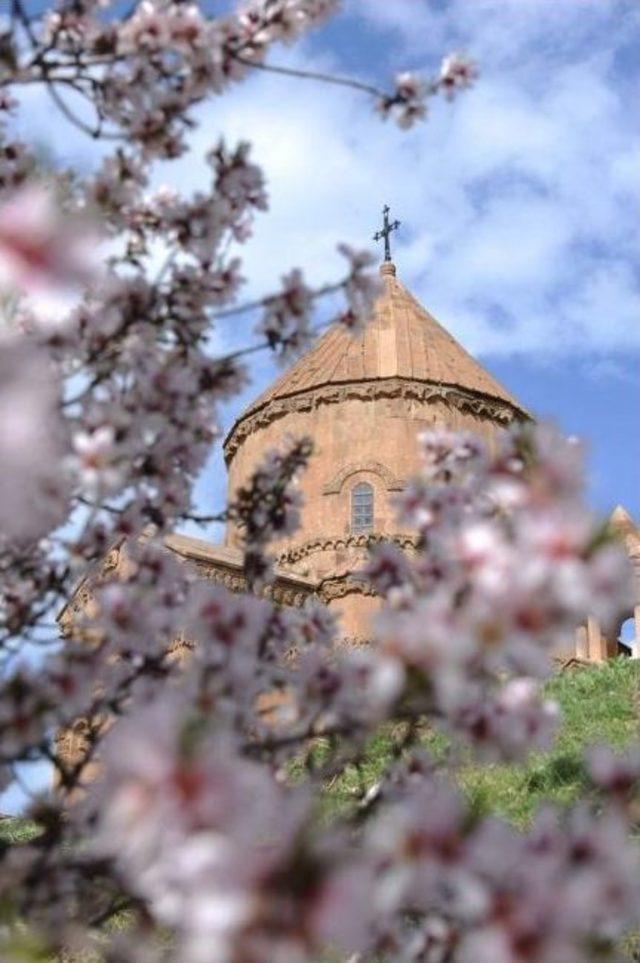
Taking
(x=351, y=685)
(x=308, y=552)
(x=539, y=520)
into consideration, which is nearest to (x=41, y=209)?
(x=539, y=520)

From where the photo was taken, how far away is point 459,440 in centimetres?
366

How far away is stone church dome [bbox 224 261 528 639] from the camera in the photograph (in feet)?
92.4

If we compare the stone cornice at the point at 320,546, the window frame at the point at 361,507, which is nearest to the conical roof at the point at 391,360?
the window frame at the point at 361,507

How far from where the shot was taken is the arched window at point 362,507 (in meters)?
28.3

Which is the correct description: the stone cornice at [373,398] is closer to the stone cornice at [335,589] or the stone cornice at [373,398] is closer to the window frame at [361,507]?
the window frame at [361,507]

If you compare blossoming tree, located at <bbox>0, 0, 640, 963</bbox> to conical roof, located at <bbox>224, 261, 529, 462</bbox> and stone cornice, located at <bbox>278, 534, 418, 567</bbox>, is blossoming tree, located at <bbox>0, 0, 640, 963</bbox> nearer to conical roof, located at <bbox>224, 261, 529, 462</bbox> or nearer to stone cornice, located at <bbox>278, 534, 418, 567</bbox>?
stone cornice, located at <bbox>278, 534, 418, 567</bbox>

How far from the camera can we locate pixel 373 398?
30234 mm

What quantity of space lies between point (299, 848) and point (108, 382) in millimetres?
2404

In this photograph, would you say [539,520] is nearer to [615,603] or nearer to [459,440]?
[615,603]

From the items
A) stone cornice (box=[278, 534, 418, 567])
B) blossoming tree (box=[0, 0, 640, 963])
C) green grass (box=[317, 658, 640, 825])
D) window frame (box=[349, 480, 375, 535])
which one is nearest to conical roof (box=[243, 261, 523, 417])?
window frame (box=[349, 480, 375, 535])

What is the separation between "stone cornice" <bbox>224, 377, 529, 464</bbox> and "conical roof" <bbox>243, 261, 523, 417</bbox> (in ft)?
0.41

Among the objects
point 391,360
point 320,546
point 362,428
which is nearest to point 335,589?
point 320,546

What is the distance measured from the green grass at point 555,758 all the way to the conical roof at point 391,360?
14.0 m

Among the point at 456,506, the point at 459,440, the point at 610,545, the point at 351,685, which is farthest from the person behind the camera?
the point at 459,440
